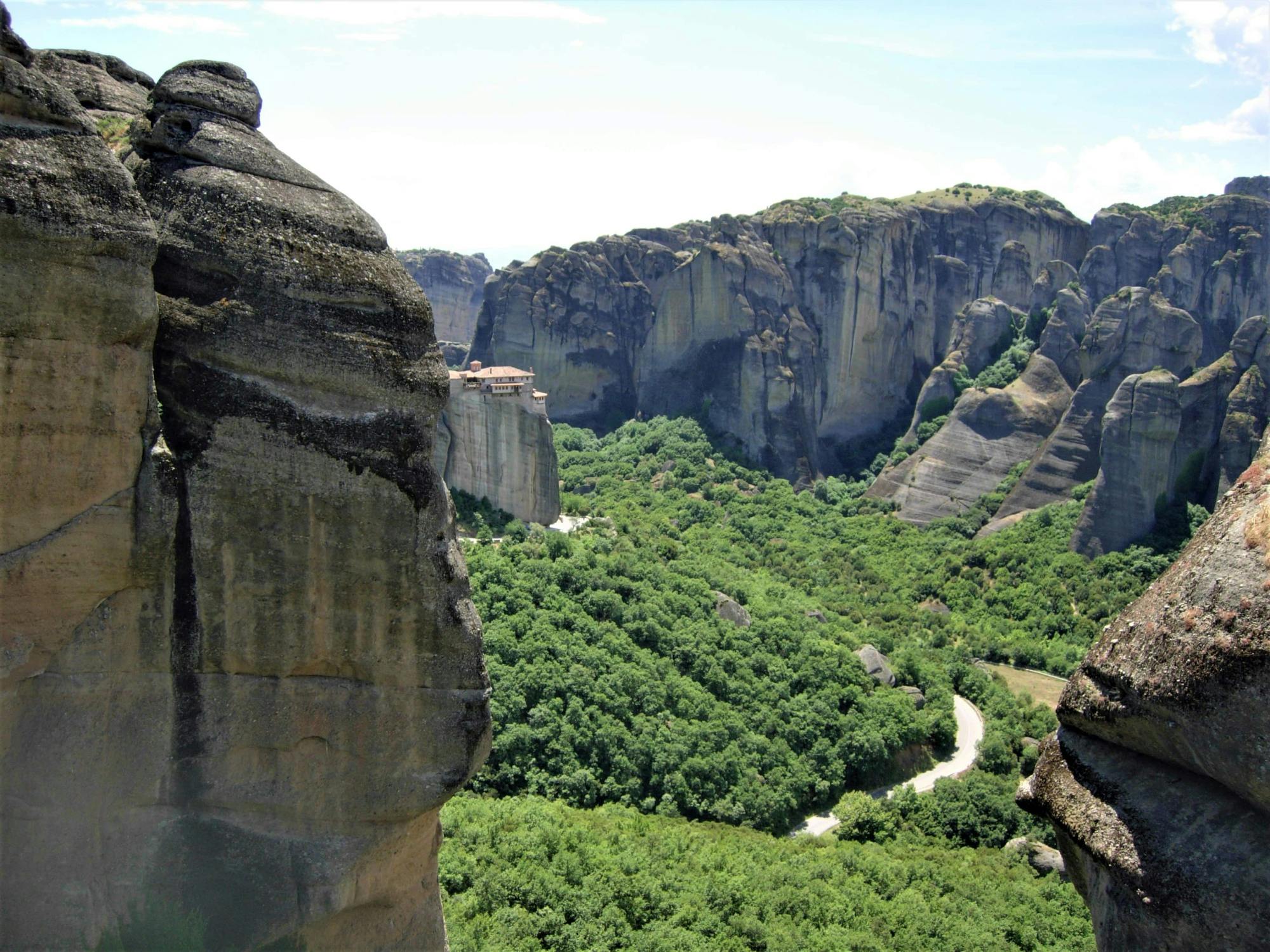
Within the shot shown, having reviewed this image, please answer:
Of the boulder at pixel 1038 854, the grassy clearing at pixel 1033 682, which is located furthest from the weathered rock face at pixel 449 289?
the boulder at pixel 1038 854

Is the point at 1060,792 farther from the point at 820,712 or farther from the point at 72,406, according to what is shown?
the point at 820,712

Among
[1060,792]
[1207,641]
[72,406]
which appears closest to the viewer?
[1207,641]

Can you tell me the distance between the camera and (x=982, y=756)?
43562 millimetres

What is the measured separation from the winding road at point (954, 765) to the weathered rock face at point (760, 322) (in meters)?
34.0

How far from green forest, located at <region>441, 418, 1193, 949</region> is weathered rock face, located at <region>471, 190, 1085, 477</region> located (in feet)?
52.8

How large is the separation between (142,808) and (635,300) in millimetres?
80980

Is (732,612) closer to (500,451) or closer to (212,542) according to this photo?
(500,451)

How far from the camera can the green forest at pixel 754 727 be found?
27125 mm

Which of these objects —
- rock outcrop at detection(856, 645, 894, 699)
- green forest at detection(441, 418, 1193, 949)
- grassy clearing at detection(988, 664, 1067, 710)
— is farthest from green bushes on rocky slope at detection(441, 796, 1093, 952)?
grassy clearing at detection(988, 664, 1067, 710)

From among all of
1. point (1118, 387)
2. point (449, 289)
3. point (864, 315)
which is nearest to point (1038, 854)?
point (1118, 387)

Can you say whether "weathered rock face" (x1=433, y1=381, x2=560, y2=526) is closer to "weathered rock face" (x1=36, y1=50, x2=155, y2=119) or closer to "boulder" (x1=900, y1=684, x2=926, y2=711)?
"boulder" (x1=900, y1=684, x2=926, y2=711)

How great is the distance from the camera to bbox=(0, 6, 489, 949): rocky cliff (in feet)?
38.7

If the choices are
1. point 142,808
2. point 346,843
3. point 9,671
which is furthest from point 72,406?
point 346,843

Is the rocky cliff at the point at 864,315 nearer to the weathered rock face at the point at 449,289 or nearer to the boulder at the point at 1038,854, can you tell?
the boulder at the point at 1038,854
